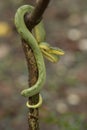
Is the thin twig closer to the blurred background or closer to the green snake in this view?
the green snake

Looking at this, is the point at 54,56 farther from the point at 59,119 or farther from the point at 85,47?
the point at 85,47

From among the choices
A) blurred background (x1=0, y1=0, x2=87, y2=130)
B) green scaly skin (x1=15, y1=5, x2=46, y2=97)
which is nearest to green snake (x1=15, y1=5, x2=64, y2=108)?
green scaly skin (x1=15, y1=5, x2=46, y2=97)

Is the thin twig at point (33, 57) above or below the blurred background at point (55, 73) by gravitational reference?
above

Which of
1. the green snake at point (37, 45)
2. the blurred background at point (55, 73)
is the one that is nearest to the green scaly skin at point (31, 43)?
the green snake at point (37, 45)

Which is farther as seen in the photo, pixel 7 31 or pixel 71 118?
pixel 7 31

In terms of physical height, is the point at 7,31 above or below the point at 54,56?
below

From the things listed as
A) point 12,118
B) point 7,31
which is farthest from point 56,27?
point 12,118

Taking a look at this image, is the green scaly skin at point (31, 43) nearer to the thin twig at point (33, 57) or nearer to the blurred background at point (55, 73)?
the thin twig at point (33, 57)
